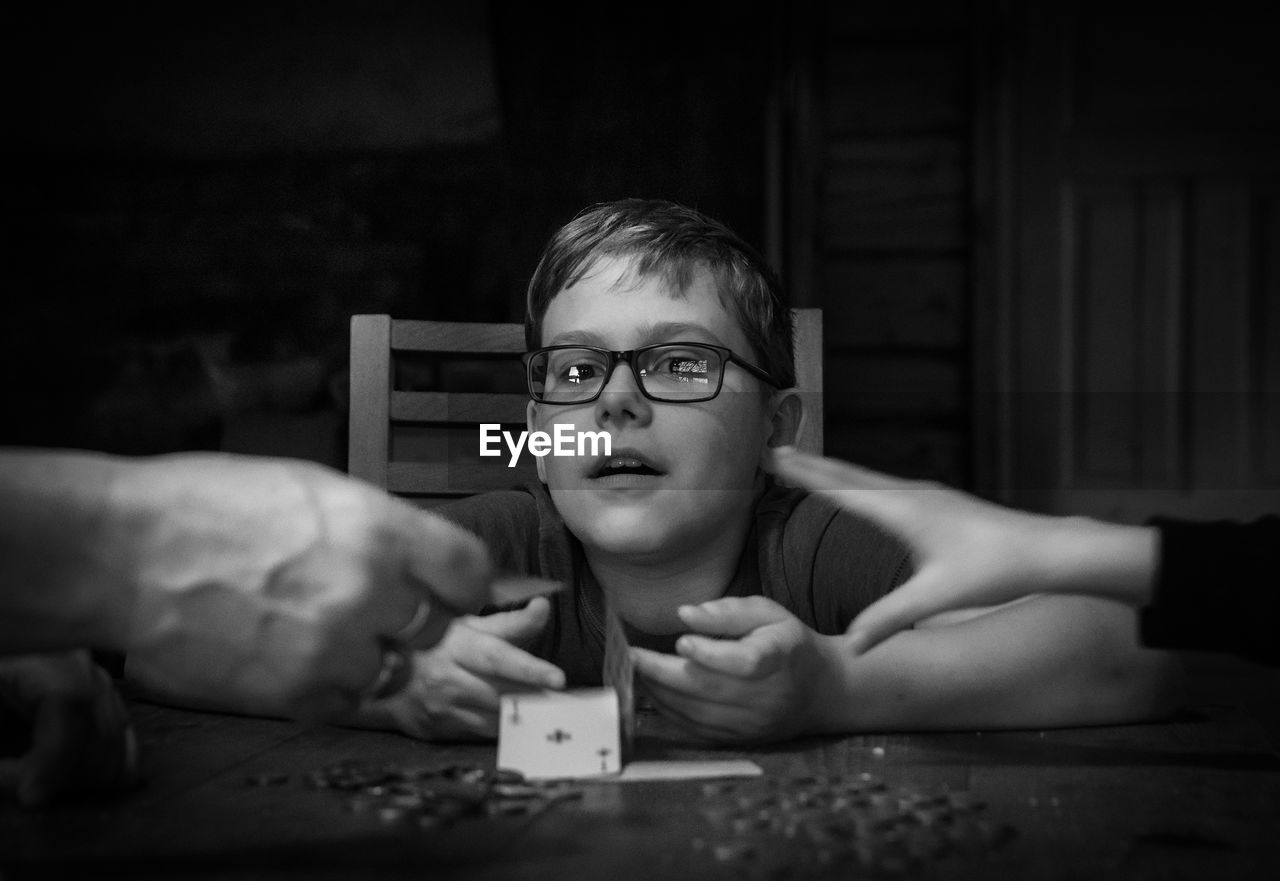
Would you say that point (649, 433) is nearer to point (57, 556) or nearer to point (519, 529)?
point (519, 529)

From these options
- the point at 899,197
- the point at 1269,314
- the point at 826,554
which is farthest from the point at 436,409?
the point at 1269,314

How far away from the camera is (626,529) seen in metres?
0.98

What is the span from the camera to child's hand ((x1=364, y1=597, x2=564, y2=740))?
2.31ft

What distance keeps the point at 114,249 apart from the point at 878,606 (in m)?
2.82

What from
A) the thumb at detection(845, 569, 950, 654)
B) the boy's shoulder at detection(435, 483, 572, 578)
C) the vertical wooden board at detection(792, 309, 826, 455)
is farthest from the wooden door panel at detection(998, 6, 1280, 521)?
the thumb at detection(845, 569, 950, 654)

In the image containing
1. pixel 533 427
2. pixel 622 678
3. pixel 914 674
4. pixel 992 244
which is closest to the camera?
pixel 622 678

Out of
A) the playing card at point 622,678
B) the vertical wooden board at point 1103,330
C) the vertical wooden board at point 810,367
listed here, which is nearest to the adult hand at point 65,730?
the playing card at point 622,678

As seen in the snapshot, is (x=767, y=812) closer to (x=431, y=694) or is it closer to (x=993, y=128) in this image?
(x=431, y=694)

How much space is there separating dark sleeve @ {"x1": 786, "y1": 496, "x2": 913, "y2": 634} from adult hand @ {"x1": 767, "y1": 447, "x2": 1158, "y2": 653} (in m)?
0.39

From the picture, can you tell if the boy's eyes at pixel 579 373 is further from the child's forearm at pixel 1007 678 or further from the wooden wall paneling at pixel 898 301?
the wooden wall paneling at pixel 898 301

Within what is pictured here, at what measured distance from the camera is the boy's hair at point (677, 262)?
43.3 inches

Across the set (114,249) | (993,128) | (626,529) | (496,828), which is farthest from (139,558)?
(114,249)

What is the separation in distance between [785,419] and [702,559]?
0.60 ft

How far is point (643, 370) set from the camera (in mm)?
1025
